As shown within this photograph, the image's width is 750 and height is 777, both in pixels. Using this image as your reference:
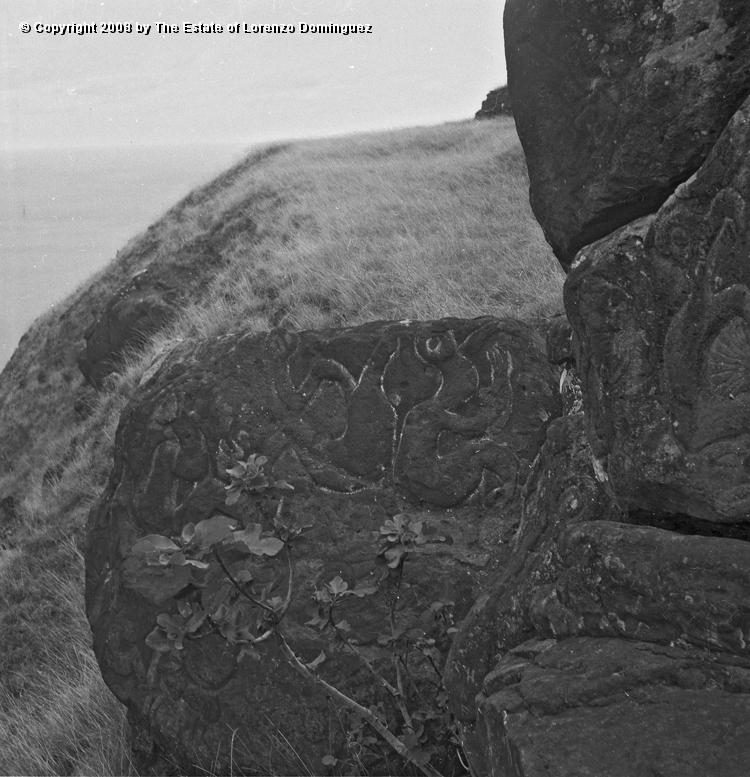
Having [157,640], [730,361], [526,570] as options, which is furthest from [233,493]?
[730,361]

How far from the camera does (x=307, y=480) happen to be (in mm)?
4117

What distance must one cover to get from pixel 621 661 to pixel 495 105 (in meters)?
22.1

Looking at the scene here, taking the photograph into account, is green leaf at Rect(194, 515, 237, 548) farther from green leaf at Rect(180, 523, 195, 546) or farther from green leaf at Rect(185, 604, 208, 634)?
green leaf at Rect(185, 604, 208, 634)

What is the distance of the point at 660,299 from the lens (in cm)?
215

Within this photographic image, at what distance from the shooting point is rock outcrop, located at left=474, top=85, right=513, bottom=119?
862 inches

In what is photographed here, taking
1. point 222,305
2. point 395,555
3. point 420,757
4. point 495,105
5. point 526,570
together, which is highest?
point 495,105

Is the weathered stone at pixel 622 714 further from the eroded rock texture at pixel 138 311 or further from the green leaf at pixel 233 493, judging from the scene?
the eroded rock texture at pixel 138 311

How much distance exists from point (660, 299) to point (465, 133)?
17274 mm

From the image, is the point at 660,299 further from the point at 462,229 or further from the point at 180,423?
the point at 462,229

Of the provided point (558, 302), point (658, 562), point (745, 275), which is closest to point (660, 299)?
point (745, 275)

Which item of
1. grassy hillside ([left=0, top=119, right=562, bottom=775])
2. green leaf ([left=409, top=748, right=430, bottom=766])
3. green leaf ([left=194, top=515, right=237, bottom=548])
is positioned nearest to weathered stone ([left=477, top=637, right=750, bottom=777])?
green leaf ([left=194, top=515, right=237, bottom=548])

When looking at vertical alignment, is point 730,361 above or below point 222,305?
below

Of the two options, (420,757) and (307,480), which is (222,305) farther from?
(420,757)

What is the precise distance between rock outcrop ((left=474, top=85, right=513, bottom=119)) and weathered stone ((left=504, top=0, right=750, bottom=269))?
19.6 m
